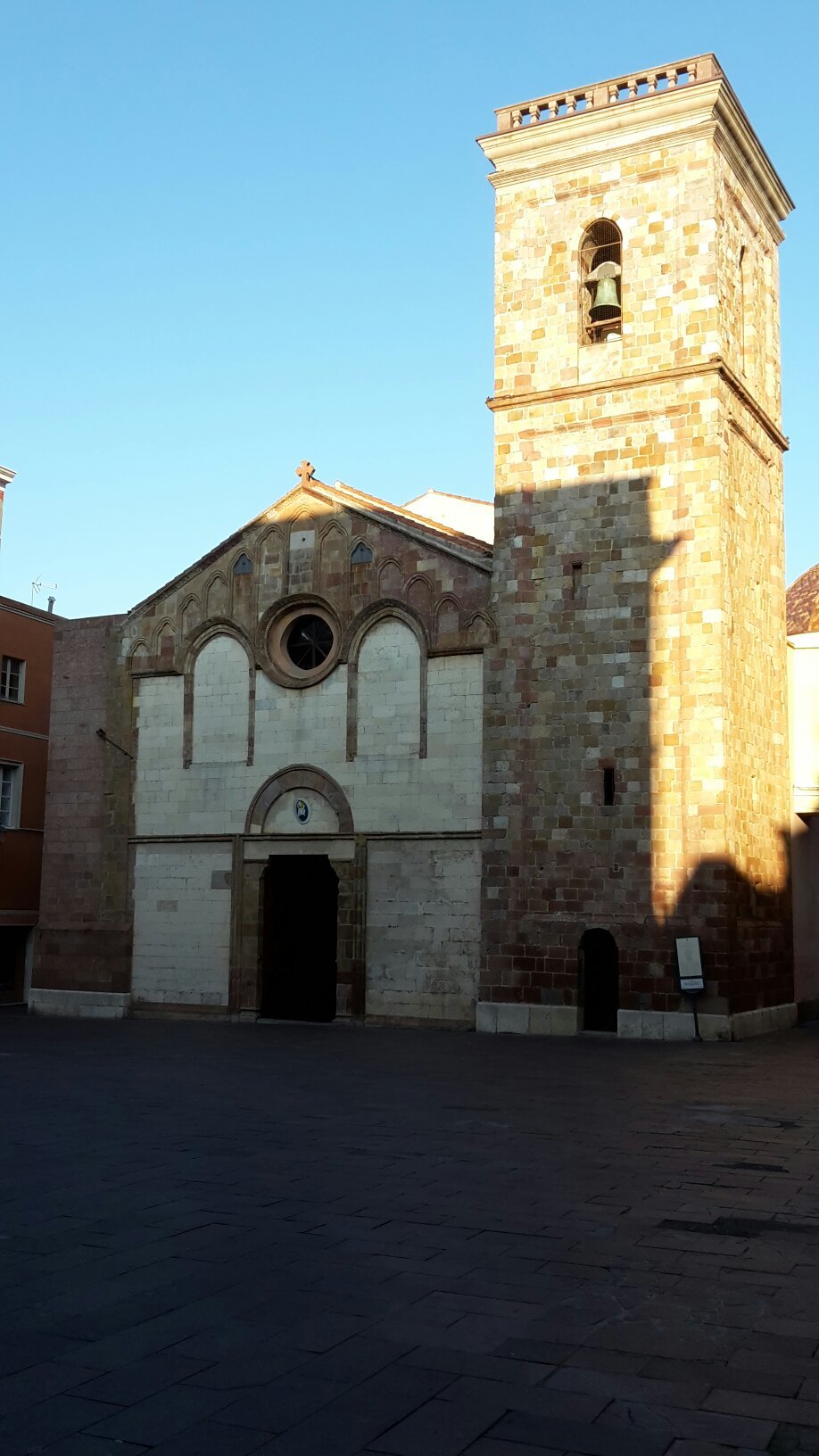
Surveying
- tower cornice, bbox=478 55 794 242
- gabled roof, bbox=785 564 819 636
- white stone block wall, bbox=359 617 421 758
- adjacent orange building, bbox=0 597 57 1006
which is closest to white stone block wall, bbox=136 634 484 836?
white stone block wall, bbox=359 617 421 758

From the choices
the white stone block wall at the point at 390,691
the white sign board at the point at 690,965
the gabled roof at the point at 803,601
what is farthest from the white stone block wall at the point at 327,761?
the gabled roof at the point at 803,601

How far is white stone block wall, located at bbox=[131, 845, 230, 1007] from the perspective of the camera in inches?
1030

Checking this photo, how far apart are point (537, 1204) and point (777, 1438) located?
163 inches

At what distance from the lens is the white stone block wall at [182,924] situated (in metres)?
26.2

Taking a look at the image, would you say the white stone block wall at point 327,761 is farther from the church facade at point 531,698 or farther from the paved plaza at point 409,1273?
the paved plaza at point 409,1273

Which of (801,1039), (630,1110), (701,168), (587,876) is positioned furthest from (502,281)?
(630,1110)

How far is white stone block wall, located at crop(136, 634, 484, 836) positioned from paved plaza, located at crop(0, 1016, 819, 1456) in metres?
10.1

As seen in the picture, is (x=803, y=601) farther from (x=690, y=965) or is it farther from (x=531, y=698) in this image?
(x=690, y=965)

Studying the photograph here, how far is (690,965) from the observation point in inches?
839

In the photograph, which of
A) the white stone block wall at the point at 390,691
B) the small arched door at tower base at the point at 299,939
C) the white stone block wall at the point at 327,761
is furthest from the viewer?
the small arched door at tower base at the point at 299,939

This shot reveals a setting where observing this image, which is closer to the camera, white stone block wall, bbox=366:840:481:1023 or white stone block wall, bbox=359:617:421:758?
white stone block wall, bbox=366:840:481:1023

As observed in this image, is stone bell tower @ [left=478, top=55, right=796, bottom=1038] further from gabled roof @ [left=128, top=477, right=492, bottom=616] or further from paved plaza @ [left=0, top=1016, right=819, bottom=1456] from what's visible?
paved plaza @ [left=0, top=1016, right=819, bottom=1456]

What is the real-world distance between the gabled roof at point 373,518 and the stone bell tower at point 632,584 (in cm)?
85

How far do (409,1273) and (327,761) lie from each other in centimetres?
1881
